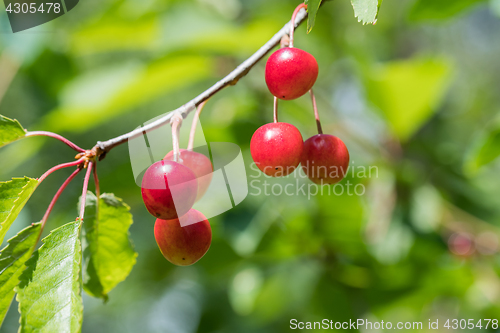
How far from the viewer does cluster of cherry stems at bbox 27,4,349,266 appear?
86 centimetres

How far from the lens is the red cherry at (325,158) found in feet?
3.32

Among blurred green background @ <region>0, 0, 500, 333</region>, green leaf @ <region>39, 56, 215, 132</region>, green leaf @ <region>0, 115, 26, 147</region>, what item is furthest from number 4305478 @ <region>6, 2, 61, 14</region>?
green leaf @ <region>0, 115, 26, 147</region>

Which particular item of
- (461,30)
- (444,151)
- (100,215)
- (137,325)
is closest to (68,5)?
(100,215)

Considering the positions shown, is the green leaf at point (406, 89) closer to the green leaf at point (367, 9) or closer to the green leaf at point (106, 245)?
the green leaf at point (367, 9)

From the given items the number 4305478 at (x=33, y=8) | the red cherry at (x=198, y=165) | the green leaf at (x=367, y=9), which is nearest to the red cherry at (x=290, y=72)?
the green leaf at (x=367, y=9)

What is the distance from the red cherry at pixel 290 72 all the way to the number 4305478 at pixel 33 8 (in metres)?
2.20

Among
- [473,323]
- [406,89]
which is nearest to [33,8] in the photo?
[406,89]

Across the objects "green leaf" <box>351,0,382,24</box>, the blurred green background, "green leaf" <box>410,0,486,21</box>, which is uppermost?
"green leaf" <box>351,0,382,24</box>

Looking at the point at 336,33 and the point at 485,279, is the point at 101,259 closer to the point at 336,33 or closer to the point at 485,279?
the point at 485,279

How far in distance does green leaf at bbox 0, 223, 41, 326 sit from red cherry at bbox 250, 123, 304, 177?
26.9 inches

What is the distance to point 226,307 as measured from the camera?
411cm

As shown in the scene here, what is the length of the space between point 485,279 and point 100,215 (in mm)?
2535

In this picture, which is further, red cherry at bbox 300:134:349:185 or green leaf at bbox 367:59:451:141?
green leaf at bbox 367:59:451:141

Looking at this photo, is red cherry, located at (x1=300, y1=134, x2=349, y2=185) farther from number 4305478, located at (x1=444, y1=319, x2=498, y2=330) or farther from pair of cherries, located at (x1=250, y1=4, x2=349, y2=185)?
number 4305478, located at (x1=444, y1=319, x2=498, y2=330)
